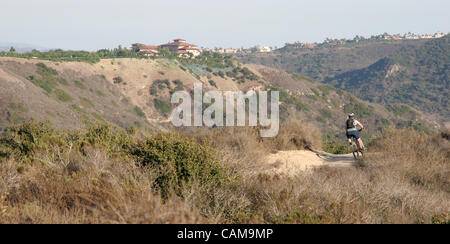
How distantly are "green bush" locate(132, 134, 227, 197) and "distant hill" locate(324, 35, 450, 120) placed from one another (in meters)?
84.2

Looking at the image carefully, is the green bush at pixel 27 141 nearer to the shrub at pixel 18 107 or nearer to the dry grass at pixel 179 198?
the dry grass at pixel 179 198

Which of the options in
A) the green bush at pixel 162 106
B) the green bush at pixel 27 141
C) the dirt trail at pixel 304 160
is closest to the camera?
the green bush at pixel 27 141

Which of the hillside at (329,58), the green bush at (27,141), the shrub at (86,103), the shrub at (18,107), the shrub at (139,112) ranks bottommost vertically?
the shrub at (139,112)

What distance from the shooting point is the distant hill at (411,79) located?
287 feet

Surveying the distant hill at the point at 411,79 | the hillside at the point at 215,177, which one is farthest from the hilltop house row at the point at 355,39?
the hillside at the point at 215,177

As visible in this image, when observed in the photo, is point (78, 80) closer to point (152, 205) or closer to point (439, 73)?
point (152, 205)

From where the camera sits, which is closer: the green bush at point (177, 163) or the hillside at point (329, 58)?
the green bush at point (177, 163)

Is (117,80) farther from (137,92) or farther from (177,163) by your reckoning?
(177,163)

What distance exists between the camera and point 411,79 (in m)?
98.2

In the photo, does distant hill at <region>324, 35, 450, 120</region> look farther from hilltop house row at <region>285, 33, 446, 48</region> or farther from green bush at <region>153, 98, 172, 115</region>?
green bush at <region>153, 98, 172, 115</region>

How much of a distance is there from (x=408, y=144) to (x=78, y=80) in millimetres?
48566

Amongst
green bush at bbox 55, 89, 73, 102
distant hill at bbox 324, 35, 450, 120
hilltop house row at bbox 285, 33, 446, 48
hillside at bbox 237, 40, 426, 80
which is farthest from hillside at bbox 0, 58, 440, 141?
hilltop house row at bbox 285, 33, 446, 48

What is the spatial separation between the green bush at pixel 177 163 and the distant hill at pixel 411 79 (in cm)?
8423
